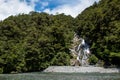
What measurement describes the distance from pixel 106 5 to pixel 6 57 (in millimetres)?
26878

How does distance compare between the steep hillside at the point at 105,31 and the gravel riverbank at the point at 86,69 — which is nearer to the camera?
the gravel riverbank at the point at 86,69

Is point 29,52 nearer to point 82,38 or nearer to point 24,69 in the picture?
point 24,69

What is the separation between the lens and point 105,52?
244ft

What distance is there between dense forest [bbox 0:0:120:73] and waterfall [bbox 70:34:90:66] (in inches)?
52.5

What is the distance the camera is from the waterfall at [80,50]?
262 ft

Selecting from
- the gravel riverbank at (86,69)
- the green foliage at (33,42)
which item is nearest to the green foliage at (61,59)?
the green foliage at (33,42)

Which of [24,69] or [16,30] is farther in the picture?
[16,30]

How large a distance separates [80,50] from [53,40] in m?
7.82

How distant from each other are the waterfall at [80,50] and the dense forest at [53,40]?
4.38 feet

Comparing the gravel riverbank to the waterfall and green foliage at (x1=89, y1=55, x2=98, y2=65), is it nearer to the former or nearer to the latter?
green foliage at (x1=89, y1=55, x2=98, y2=65)

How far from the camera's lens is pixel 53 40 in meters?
79.9

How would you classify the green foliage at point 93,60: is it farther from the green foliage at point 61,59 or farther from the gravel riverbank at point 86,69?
the gravel riverbank at point 86,69

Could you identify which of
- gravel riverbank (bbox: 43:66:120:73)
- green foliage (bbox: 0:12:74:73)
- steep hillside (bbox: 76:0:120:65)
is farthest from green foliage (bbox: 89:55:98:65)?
gravel riverbank (bbox: 43:66:120:73)

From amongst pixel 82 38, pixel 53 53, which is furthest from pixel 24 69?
pixel 82 38
